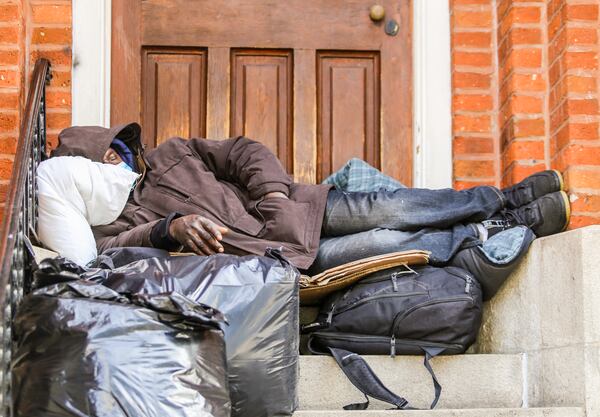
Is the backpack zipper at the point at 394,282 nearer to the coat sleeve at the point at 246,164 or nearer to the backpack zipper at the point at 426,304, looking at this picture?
the backpack zipper at the point at 426,304

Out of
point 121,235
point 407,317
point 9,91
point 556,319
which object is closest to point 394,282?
point 407,317

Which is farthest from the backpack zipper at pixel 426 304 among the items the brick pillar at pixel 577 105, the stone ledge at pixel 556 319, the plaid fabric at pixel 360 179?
the brick pillar at pixel 577 105

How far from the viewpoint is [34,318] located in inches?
107

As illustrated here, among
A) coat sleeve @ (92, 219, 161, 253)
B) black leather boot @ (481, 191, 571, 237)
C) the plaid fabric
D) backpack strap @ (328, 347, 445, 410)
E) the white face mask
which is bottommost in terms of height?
backpack strap @ (328, 347, 445, 410)

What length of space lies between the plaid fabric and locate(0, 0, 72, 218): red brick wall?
126cm

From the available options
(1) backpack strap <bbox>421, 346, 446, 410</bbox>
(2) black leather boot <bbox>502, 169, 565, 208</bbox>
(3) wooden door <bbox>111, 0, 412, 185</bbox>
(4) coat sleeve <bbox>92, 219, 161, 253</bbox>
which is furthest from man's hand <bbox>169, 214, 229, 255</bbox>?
(3) wooden door <bbox>111, 0, 412, 185</bbox>

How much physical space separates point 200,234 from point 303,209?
2.07 ft

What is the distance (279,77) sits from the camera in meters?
5.10

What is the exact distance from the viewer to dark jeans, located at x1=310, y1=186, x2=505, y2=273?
13.5 ft

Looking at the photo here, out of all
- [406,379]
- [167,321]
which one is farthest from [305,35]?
[167,321]

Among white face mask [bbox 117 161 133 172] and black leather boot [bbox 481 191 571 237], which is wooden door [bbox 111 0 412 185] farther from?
black leather boot [bbox 481 191 571 237]

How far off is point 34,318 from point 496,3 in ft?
10.3

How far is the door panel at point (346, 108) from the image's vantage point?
5066 mm

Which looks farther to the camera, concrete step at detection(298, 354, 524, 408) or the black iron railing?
concrete step at detection(298, 354, 524, 408)
